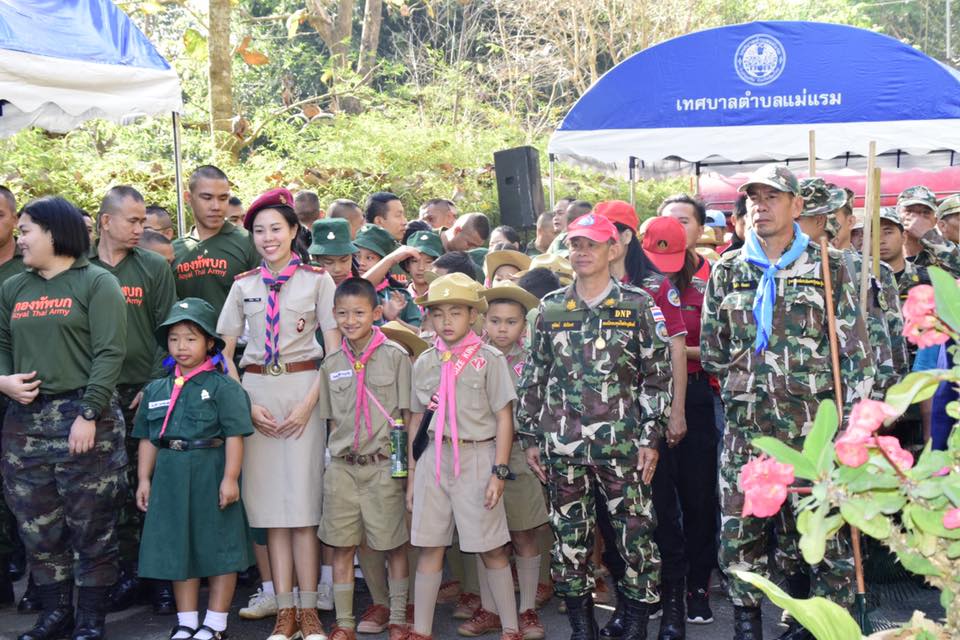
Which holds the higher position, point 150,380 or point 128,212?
point 128,212

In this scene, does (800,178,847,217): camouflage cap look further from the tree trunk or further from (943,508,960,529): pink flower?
the tree trunk

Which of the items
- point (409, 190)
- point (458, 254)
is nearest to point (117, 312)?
point (458, 254)

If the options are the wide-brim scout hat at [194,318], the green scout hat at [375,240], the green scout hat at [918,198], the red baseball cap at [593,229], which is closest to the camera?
the red baseball cap at [593,229]

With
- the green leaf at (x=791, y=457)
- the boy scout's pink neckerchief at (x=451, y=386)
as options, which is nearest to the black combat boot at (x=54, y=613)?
the boy scout's pink neckerchief at (x=451, y=386)

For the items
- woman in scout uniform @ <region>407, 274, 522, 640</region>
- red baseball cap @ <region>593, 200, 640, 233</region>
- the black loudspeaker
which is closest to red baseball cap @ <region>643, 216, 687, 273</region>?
red baseball cap @ <region>593, 200, 640, 233</region>

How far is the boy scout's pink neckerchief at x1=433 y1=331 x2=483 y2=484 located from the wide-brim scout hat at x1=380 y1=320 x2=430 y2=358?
700 mm

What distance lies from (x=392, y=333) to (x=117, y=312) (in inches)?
60.7

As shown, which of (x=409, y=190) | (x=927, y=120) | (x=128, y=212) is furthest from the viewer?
(x=409, y=190)

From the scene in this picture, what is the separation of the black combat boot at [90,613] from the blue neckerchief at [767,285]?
3.50 meters

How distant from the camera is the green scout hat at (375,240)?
7.14 meters

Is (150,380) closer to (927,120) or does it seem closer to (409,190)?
(927,120)

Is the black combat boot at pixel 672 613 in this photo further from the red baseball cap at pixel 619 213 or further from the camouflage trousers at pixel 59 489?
the camouflage trousers at pixel 59 489

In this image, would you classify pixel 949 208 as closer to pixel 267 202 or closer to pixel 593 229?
pixel 593 229

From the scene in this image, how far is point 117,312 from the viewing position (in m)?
5.67
